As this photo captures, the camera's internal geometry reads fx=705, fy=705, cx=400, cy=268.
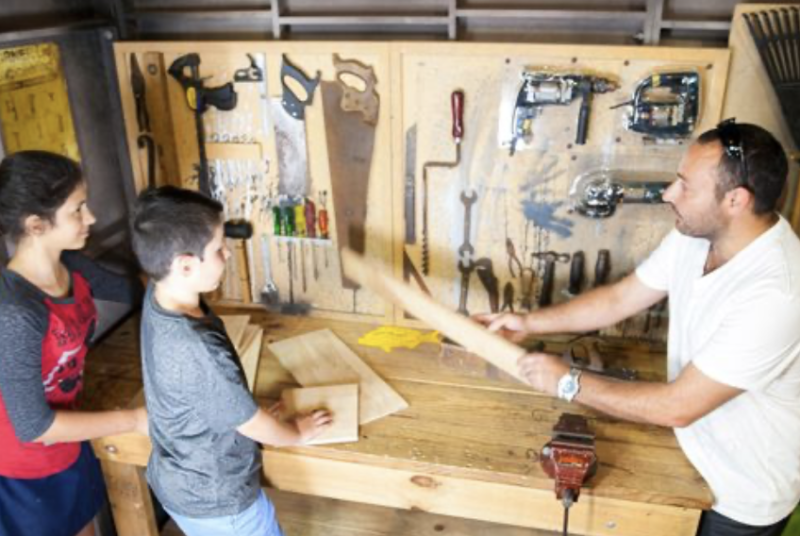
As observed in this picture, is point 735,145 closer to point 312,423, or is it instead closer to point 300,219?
point 312,423

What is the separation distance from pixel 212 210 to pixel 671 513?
49.8 inches


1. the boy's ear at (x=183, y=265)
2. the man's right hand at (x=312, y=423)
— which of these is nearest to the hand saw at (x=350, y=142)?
the man's right hand at (x=312, y=423)

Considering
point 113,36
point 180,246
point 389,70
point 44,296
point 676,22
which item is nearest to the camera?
point 180,246

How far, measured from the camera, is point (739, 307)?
4.89ft

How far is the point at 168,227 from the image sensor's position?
1395 mm

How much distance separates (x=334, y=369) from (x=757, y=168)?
125cm

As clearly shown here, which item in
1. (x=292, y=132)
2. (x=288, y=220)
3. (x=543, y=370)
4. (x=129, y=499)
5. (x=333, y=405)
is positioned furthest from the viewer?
(x=288, y=220)

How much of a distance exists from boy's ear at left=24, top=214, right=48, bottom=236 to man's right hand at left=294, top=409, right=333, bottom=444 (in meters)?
0.76

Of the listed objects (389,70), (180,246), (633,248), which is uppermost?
(389,70)

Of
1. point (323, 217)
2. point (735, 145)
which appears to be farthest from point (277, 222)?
point (735, 145)

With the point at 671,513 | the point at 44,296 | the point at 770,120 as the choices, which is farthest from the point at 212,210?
the point at 770,120

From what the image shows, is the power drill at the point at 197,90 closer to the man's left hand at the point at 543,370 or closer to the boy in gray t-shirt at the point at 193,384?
the boy in gray t-shirt at the point at 193,384

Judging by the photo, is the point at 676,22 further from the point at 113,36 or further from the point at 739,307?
the point at 113,36

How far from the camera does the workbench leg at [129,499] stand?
2.04m
